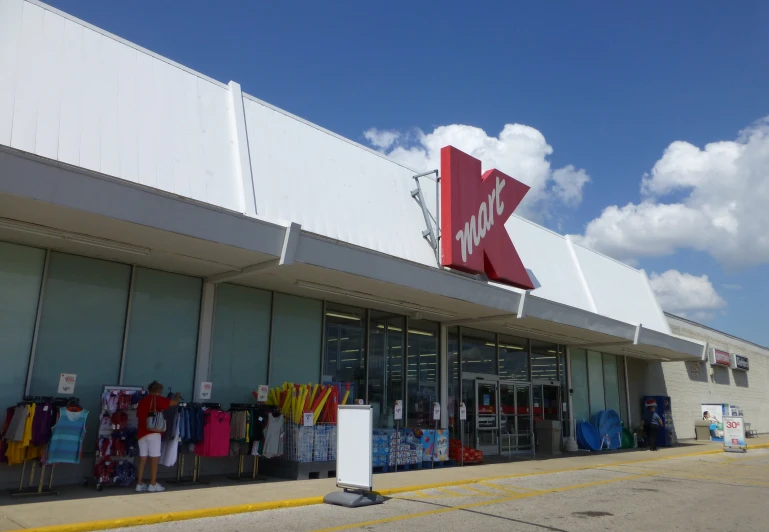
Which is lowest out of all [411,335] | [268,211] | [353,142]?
[411,335]

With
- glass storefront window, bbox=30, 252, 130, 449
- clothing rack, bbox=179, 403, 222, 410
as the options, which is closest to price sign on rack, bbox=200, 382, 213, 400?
clothing rack, bbox=179, 403, 222, 410

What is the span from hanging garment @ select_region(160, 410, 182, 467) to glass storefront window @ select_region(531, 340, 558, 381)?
13.9 m

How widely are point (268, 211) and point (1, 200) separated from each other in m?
4.41

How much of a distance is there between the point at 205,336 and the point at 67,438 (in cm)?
348

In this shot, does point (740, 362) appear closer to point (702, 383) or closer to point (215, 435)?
point (702, 383)

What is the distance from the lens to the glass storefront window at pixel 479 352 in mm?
19094

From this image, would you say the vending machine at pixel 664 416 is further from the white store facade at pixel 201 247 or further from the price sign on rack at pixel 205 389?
the price sign on rack at pixel 205 389

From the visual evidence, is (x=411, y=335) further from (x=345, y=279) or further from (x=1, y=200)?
(x=1, y=200)

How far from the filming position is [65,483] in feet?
34.8

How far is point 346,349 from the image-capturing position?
15.5 m

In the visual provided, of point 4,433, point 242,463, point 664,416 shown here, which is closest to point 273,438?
point 242,463

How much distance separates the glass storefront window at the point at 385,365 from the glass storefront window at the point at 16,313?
7.90 m

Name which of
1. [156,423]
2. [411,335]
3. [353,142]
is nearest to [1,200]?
[156,423]

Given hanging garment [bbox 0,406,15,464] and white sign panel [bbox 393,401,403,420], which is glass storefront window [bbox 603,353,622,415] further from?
hanging garment [bbox 0,406,15,464]
